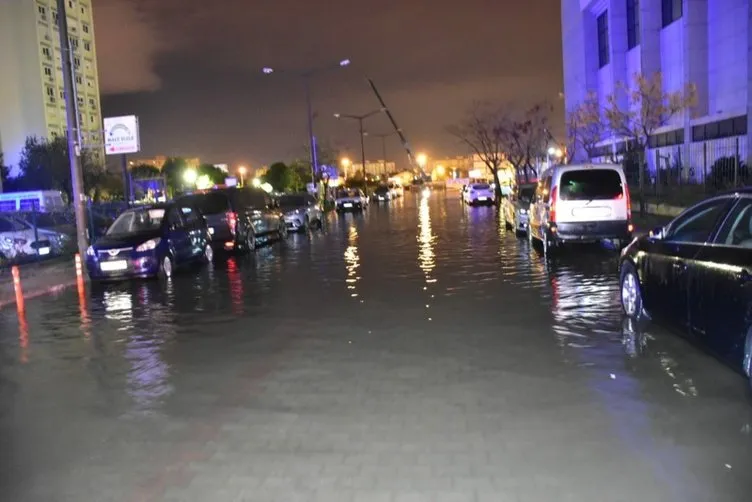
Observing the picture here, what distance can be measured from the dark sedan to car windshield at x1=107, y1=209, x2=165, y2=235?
11.0 m

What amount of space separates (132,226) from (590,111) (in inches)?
1256

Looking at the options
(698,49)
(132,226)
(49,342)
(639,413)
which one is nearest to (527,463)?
(639,413)

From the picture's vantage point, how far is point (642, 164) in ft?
90.5

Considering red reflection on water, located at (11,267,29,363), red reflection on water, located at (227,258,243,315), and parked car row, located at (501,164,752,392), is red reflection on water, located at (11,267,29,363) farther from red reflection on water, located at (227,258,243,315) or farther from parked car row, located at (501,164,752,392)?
parked car row, located at (501,164,752,392)

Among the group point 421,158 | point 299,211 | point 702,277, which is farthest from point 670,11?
point 421,158

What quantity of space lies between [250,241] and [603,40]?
42.2 metres

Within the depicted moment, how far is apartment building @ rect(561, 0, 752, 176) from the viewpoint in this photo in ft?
107

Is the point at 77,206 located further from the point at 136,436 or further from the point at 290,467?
the point at 290,467

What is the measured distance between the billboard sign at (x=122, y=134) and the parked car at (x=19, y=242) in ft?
11.3

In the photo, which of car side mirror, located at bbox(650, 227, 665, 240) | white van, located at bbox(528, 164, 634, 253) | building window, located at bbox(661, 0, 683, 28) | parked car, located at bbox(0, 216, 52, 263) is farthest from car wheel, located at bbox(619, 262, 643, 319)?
building window, located at bbox(661, 0, 683, 28)

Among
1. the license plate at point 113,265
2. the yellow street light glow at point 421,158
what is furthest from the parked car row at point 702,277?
the yellow street light glow at point 421,158

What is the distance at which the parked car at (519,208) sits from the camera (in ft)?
69.7

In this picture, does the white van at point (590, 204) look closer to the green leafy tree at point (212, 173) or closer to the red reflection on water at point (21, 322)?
the red reflection on water at point (21, 322)

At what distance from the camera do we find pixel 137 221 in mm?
16484
